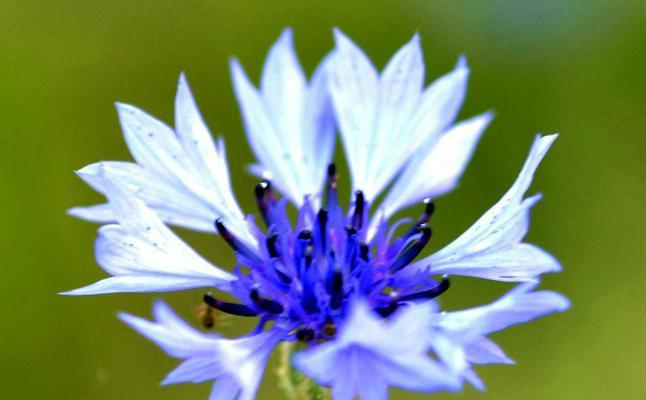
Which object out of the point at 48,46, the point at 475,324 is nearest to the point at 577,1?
the point at 48,46

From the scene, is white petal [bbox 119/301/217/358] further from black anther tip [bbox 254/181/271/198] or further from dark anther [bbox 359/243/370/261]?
black anther tip [bbox 254/181/271/198]

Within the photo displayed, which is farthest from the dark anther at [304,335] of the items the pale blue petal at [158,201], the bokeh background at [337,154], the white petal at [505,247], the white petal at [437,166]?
the bokeh background at [337,154]

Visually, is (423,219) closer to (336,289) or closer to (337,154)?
(336,289)

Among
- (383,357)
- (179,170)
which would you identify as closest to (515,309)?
(383,357)

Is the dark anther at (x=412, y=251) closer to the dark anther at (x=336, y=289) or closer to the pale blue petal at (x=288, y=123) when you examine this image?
the dark anther at (x=336, y=289)

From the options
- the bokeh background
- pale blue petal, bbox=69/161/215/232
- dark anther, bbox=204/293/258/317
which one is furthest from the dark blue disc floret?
the bokeh background

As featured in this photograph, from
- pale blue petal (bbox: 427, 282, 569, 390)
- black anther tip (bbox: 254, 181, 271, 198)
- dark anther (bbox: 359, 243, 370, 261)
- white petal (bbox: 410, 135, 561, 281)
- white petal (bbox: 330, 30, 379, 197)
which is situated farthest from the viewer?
white petal (bbox: 330, 30, 379, 197)
